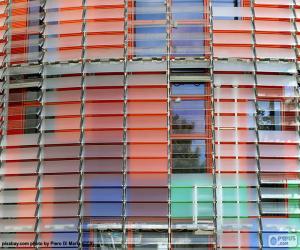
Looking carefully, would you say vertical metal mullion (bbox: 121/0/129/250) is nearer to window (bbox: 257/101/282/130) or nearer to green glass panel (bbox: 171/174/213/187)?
green glass panel (bbox: 171/174/213/187)

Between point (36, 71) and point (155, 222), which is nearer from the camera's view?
point (155, 222)

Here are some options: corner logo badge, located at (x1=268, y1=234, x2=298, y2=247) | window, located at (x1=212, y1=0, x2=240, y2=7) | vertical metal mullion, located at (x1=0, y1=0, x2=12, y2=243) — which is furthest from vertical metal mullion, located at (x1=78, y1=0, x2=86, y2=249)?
corner logo badge, located at (x1=268, y1=234, x2=298, y2=247)

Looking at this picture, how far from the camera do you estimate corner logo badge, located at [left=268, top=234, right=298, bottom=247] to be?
10898mm

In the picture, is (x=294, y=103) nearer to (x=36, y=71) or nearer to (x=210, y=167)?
(x=210, y=167)

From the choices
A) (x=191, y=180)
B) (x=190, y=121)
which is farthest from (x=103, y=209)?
(x=190, y=121)

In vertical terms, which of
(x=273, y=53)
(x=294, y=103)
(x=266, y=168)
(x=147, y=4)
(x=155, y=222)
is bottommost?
(x=155, y=222)

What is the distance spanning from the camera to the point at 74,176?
11086 millimetres

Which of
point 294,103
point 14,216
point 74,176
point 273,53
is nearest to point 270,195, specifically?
point 294,103

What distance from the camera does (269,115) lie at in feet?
37.2

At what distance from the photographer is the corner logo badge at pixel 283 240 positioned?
10.9 metres

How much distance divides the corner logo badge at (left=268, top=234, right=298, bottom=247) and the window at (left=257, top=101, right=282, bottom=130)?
157cm

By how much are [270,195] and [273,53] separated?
6.95 feet

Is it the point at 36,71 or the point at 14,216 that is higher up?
the point at 36,71

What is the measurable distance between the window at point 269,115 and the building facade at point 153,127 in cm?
2
